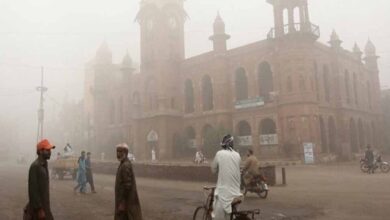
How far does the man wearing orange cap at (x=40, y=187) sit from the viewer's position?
205 inches

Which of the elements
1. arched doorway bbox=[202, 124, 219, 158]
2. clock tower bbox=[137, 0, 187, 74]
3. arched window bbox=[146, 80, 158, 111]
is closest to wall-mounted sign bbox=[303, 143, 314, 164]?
arched doorway bbox=[202, 124, 219, 158]

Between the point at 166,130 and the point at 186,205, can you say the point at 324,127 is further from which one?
the point at 186,205

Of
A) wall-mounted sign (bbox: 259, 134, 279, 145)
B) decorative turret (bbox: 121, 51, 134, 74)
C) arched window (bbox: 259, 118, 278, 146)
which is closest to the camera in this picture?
wall-mounted sign (bbox: 259, 134, 279, 145)

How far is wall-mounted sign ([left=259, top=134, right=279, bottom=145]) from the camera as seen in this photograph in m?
34.6

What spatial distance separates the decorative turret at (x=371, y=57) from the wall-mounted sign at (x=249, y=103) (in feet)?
66.4

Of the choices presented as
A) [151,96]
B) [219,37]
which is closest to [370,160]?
[219,37]

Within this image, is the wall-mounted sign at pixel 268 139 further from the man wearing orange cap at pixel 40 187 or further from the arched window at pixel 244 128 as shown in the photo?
the man wearing orange cap at pixel 40 187

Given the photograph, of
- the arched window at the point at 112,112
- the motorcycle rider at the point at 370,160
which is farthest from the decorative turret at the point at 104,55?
the motorcycle rider at the point at 370,160

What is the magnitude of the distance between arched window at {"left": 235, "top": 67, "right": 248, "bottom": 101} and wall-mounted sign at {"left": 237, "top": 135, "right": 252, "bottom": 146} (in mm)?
4046

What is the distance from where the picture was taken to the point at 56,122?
102m

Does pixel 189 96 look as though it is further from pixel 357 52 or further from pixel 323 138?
pixel 357 52

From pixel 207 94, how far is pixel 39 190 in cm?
3696

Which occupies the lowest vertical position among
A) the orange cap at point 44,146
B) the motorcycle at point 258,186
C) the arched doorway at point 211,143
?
the motorcycle at point 258,186

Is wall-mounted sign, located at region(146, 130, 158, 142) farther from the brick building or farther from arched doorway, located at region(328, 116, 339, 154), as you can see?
arched doorway, located at region(328, 116, 339, 154)
